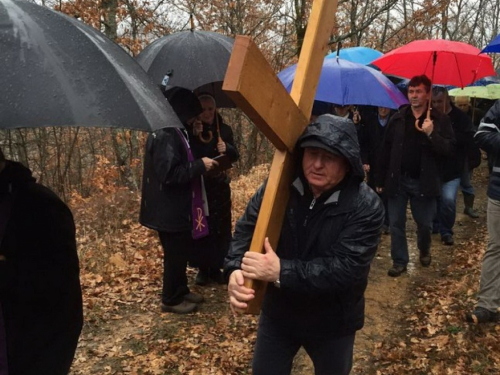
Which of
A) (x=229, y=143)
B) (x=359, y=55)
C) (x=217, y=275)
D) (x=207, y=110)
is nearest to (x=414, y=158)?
(x=229, y=143)

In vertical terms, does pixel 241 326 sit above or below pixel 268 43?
below

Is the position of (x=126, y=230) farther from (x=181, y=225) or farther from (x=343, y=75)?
(x=343, y=75)

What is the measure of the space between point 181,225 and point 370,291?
2284 mm

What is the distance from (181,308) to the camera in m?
4.36

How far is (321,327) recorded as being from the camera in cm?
228

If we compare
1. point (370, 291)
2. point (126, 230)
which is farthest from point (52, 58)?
point (126, 230)

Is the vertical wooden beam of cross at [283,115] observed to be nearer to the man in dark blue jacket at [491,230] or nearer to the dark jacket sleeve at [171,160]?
the dark jacket sleeve at [171,160]

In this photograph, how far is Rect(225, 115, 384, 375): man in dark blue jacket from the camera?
203 centimetres

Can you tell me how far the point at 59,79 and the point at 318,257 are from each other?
139 centimetres

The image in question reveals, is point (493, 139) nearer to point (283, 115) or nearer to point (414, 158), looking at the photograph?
point (414, 158)

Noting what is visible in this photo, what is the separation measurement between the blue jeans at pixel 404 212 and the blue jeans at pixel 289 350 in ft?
9.54

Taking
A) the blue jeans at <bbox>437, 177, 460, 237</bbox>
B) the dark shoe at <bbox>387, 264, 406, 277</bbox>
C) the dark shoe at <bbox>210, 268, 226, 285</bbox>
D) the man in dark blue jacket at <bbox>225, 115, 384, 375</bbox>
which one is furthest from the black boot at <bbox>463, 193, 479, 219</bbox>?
the man in dark blue jacket at <bbox>225, 115, 384, 375</bbox>

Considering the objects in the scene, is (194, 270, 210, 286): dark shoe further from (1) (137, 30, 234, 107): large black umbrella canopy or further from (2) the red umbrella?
(2) the red umbrella

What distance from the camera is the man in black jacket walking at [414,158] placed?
4.68m
